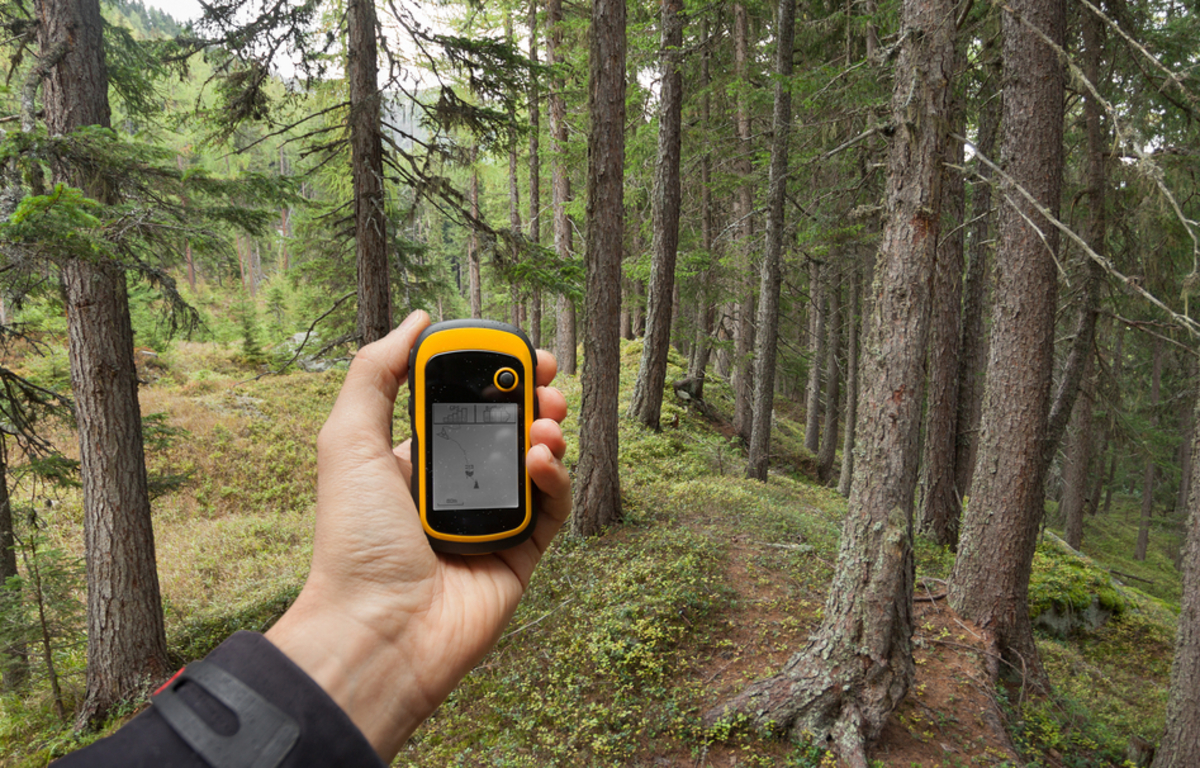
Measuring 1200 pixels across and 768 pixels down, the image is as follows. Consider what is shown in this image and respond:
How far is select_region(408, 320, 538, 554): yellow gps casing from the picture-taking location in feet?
6.41

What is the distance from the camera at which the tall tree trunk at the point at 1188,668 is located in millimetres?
4352

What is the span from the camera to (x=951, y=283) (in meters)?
8.85

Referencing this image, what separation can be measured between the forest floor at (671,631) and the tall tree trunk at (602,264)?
0.74 metres

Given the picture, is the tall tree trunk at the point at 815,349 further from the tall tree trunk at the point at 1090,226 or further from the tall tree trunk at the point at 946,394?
the tall tree trunk at the point at 1090,226

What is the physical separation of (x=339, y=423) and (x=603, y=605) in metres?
4.80

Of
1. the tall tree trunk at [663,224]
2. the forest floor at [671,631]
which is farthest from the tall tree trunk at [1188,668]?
the tall tree trunk at [663,224]

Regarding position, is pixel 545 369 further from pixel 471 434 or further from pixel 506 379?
pixel 471 434

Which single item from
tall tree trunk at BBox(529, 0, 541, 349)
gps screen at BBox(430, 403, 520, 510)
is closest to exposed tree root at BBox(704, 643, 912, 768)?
gps screen at BBox(430, 403, 520, 510)

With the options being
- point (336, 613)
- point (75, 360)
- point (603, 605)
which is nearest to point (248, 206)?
point (75, 360)

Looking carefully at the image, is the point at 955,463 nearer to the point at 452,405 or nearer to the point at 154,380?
the point at 452,405

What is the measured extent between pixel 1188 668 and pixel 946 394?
5.25 meters

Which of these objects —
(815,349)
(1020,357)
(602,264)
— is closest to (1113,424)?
(815,349)

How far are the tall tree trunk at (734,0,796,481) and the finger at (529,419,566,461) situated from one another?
9.48m

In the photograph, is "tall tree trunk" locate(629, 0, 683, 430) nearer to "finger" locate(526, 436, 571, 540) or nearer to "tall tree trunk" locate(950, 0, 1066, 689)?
"tall tree trunk" locate(950, 0, 1066, 689)
